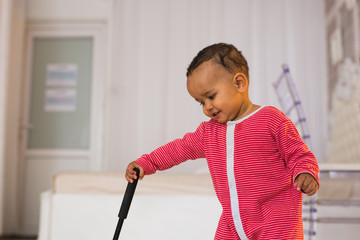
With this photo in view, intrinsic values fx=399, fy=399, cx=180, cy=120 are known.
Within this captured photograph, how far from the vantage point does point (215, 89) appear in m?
1.20

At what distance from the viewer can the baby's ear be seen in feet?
4.00

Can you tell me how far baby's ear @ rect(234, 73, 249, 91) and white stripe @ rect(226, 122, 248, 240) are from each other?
114mm

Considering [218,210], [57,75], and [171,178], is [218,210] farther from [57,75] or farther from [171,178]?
[57,75]

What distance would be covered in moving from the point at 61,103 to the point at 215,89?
3537 mm

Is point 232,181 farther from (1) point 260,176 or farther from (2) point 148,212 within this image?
(2) point 148,212

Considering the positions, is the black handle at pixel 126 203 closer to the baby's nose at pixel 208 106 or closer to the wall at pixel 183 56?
the baby's nose at pixel 208 106

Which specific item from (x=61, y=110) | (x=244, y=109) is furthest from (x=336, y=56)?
(x=61, y=110)

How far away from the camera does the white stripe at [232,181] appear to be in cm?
116

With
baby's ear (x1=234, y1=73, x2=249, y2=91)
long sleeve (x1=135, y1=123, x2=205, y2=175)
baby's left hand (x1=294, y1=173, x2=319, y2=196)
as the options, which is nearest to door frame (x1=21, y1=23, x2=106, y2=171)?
long sleeve (x1=135, y1=123, x2=205, y2=175)

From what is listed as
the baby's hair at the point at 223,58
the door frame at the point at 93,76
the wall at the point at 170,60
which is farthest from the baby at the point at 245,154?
the door frame at the point at 93,76

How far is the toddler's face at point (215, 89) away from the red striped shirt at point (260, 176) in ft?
0.19

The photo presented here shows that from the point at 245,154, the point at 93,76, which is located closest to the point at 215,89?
the point at 245,154

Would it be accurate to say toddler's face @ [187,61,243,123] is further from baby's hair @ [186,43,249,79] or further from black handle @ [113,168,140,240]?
black handle @ [113,168,140,240]

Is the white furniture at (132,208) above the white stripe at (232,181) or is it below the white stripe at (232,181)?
below
